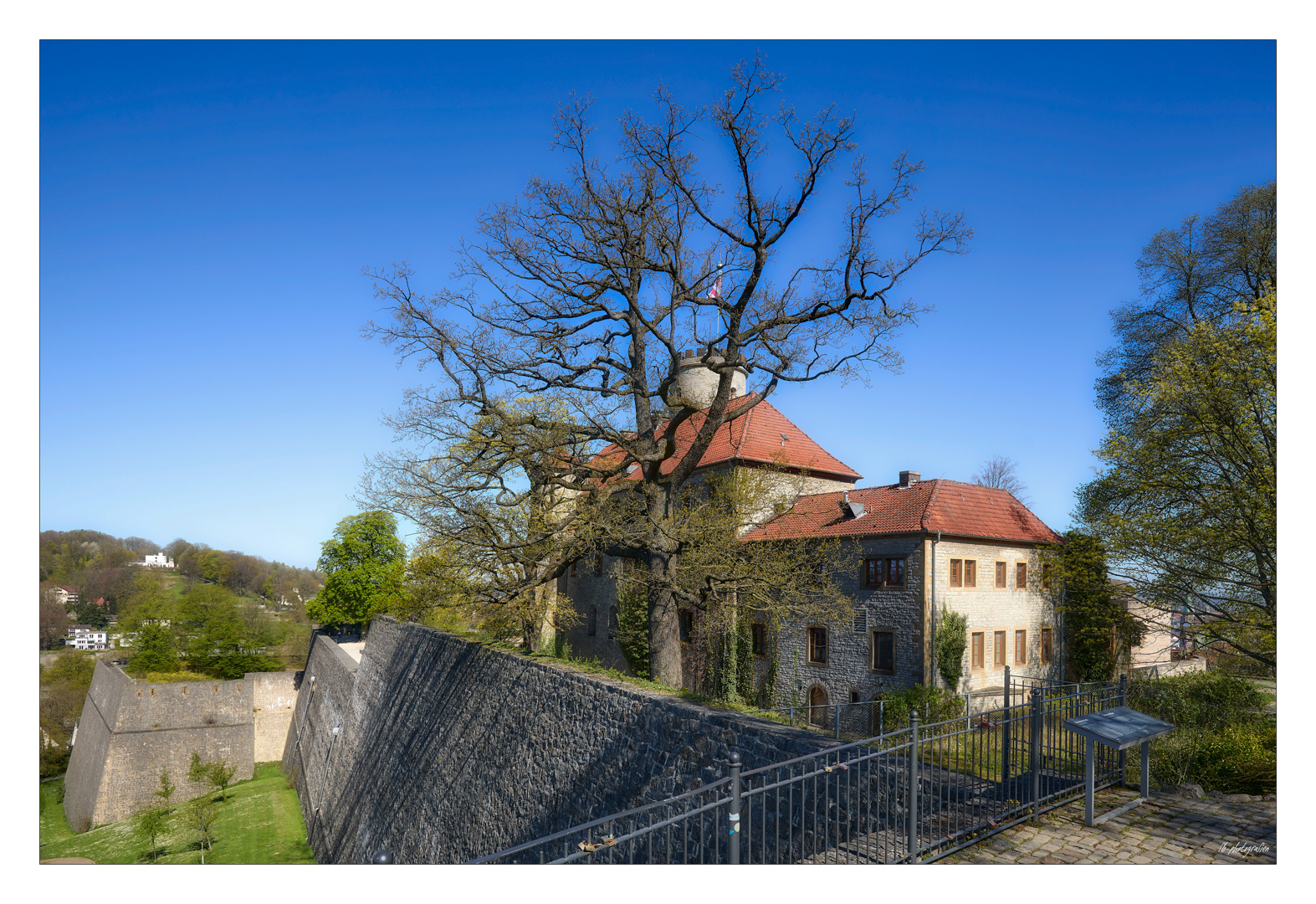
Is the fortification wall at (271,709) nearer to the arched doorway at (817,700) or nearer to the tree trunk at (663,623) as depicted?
the arched doorway at (817,700)

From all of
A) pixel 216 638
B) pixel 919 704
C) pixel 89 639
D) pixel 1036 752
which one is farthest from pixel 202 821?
pixel 1036 752

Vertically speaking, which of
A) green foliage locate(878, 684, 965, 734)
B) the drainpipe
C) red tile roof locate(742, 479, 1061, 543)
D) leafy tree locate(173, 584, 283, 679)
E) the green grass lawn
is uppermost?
Result: red tile roof locate(742, 479, 1061, 543)

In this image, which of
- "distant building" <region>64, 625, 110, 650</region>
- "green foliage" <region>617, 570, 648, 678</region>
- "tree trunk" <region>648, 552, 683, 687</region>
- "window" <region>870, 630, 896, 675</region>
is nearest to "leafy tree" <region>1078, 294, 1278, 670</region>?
"window" <region>870, 630, 896, 675</region>

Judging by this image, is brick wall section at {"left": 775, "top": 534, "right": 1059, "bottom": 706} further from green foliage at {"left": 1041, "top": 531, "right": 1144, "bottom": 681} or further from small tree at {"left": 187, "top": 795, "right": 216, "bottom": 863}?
small tree at {"left": 187, "top": 795, "right": 216, "bottom": 863}

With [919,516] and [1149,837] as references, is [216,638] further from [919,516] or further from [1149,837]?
[1149,837]

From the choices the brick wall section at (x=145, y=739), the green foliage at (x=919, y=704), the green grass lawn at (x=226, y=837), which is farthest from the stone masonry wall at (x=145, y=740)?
the green foliage at (x=919, y=704)

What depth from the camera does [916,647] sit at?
60.3 ft

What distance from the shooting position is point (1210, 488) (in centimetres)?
1070

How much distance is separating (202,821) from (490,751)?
17.3 m

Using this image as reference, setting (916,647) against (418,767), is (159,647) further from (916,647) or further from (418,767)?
(916,647)

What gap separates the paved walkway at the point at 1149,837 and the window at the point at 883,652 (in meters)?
12.9

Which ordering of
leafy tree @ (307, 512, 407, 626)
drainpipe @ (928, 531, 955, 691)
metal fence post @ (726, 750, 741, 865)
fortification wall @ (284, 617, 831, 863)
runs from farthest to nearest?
leafy tree @ (307, 512, 407, 626) → drainpipe @ (928, 531, 955, 691) → fortification wall @ (284, 617, 831, 863) → metal fence post @ (726, 750, 741, 865)

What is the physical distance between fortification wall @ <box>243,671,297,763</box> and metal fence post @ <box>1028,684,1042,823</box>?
3876 cm

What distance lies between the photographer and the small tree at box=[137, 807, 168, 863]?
2306cm
